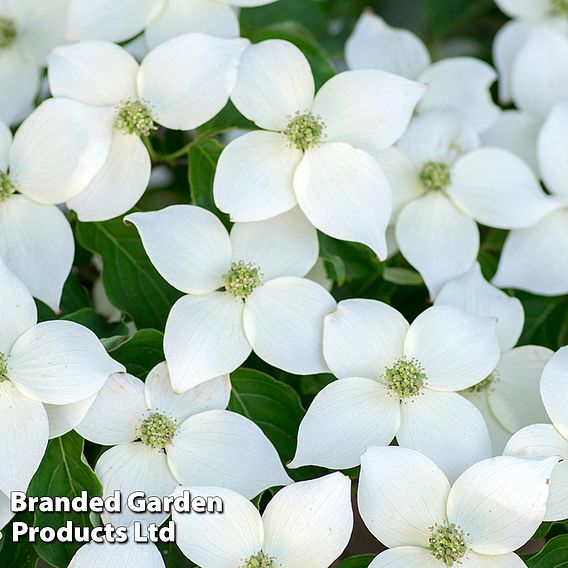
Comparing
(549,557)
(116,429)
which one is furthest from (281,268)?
(549,557)

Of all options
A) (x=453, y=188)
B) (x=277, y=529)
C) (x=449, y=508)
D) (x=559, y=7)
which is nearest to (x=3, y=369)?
(x=277, y=529)

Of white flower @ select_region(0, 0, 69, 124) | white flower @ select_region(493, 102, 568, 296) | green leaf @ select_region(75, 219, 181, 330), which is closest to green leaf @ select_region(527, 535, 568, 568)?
white flower @ select_region(493, 102, 568, 296)

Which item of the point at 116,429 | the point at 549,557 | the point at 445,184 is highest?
the point at 445,184

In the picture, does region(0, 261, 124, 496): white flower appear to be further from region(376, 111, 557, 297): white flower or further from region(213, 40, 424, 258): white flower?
region(376, 111, 557, 297): white flower

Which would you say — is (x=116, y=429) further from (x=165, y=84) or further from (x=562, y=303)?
(x=562, y=303)

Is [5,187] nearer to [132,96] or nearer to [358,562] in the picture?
[132,96]

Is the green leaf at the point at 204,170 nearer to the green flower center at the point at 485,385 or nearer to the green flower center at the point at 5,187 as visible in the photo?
the green flower center at the point at 5,187
